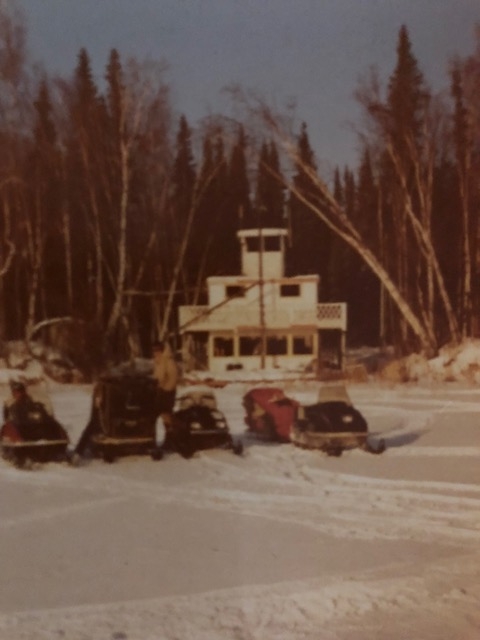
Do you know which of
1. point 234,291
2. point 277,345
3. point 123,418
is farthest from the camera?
point 123,418

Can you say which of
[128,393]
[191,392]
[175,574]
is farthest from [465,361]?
[175,574]

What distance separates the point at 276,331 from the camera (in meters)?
4.89

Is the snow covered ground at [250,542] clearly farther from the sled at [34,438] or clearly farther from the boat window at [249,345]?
the boat window at [249,345]

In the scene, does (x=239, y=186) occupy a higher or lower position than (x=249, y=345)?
higher

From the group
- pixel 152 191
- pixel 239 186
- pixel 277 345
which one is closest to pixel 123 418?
pixel 277 345

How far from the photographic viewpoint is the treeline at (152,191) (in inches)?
171

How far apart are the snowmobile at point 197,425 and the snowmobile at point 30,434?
0.65m

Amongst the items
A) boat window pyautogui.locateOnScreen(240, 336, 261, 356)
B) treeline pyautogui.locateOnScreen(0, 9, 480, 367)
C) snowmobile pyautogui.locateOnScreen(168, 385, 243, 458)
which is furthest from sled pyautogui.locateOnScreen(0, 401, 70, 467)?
boat window pyautogui.locateOnScreen(240, 336, 261, 356)

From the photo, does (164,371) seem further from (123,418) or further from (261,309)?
(261,309)

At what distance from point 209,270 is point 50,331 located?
95 centimetres

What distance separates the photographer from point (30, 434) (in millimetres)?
4859

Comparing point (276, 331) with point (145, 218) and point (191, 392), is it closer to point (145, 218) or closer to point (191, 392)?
point (191, 392)

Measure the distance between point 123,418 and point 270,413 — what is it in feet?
3.10

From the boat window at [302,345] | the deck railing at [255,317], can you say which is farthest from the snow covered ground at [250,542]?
the deck railing at [255,317]
